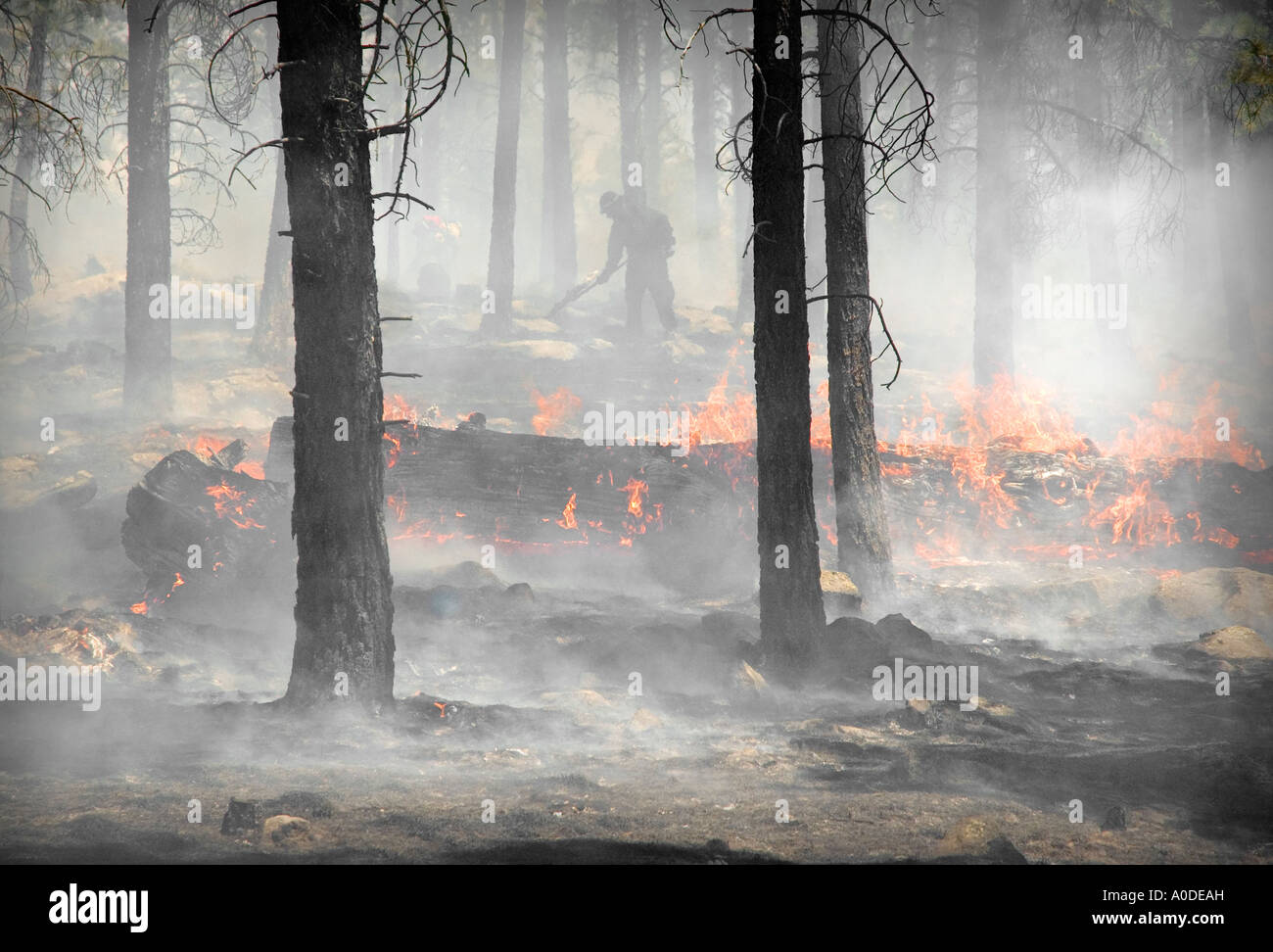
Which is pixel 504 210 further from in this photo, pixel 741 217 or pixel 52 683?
pixel 741 217

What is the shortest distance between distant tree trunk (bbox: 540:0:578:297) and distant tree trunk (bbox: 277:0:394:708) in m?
19.6

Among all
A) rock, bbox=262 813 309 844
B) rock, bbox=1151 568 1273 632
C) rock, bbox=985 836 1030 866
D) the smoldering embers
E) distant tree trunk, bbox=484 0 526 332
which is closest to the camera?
rock, bbox=985 836 1030 866

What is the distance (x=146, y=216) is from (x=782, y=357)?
11.6 metres

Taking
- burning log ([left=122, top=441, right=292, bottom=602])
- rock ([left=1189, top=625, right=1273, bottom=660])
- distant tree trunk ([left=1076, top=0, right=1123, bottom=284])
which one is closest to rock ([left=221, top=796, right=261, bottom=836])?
burning log ([left=122, top=441, right=292, bottom=602])

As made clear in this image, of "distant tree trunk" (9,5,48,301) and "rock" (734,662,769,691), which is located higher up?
"distant tree trunk" (9,5,48,301)

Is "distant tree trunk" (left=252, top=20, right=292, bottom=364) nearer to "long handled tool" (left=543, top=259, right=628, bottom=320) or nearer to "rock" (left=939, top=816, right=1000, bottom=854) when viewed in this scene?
"long handled tool" (left=543, top=259, right=628, bottom=320)

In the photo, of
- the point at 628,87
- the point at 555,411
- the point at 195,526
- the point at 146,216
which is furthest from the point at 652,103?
the point at 195,526

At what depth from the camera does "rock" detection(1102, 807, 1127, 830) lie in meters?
4.61

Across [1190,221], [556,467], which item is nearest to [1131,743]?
[556,467]

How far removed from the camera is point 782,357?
704 centimetres

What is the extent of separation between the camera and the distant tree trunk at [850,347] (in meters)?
8.80

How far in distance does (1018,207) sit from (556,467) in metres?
11.3

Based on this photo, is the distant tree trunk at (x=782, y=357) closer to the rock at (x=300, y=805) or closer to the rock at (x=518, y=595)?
the rock at (x=518, y=595)
